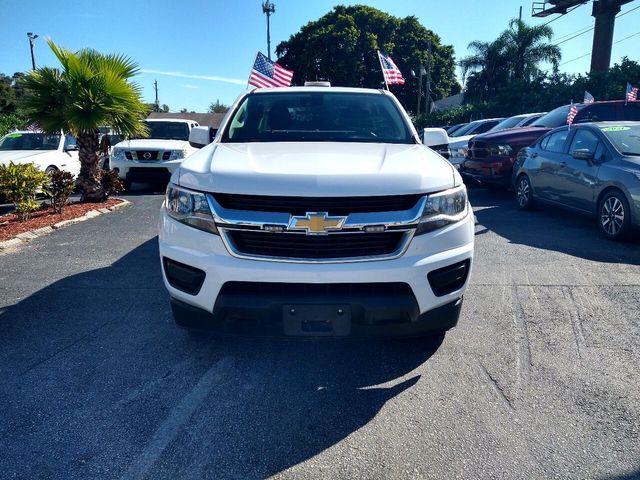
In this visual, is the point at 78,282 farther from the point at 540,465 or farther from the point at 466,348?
the point at 540,465

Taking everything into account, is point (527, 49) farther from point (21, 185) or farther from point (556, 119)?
point (21, 185)

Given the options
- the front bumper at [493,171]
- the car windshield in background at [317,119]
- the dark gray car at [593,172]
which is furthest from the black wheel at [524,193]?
the car windshield in background at [317,119]

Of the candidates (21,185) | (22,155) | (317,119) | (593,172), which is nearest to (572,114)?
(593,172)

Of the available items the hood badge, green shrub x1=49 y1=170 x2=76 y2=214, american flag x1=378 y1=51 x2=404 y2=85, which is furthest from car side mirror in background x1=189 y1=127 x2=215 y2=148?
american flag x1=378 y1=51 x2=404 y2=85

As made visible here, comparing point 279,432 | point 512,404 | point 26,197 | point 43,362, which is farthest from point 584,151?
point 26,197

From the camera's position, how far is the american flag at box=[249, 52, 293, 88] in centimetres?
1333

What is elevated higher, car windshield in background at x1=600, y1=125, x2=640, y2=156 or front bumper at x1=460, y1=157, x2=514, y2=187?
car windshield in background at x1=600, y1=125, x2=640, y2=156

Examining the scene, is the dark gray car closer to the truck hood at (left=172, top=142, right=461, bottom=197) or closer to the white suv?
the truck hood at (left=172, top=142, right=461, bottom=197)

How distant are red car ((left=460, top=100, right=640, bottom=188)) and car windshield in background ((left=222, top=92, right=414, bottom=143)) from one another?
6002 mm

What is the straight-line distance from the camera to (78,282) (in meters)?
5.22

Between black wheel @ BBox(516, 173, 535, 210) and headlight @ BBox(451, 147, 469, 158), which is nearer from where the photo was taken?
black wheel @ BBox(516, 173, 535, 210)

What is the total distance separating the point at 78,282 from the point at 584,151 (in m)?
6.54

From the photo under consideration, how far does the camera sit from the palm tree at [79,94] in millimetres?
9141

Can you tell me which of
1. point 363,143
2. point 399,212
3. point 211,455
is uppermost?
point 363,143
